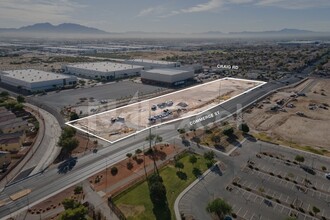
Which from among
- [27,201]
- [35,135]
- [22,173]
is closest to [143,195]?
[27,201]

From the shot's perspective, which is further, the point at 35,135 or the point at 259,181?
the point at 35,135

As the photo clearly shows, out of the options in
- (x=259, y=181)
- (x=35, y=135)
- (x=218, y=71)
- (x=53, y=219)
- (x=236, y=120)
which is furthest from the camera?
(x=218, y=71)

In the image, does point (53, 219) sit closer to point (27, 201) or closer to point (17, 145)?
point (27, 201)

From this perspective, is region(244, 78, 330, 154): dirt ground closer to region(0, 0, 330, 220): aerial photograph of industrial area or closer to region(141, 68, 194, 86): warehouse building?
region(0, 0, 330, 220): aerial photograph of industrial area

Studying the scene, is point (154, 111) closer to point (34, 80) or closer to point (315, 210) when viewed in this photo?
point (315, 210)

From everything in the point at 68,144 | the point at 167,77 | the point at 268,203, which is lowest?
the point at 268,203

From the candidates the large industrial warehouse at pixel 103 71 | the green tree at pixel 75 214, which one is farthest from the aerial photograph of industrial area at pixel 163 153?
the large industrial warehouse at pixel 103 71

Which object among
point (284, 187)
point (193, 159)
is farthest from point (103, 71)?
point (284, 187)

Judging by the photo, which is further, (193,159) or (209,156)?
(209,156)
